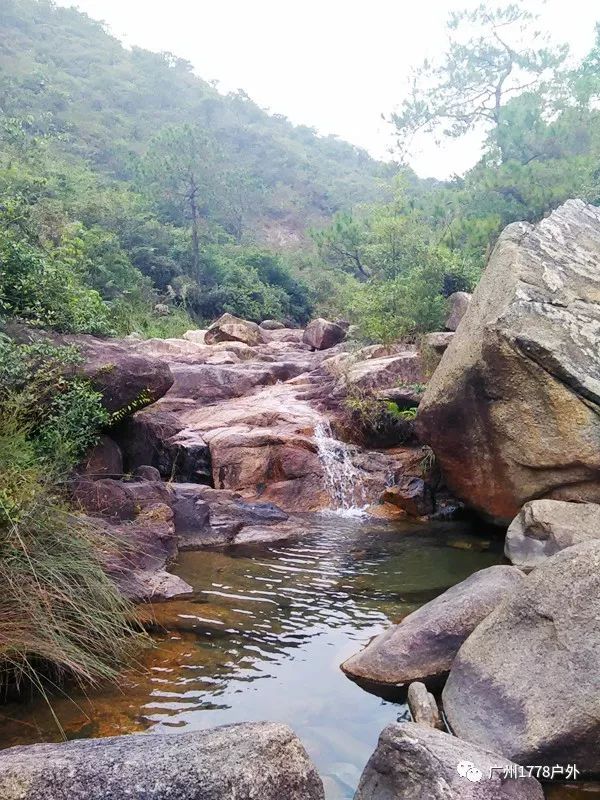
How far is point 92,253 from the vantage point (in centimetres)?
2081

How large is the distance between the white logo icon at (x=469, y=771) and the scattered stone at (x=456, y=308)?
10.5 metres

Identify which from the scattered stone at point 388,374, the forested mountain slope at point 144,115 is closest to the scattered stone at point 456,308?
the scattered stone at point 388,374

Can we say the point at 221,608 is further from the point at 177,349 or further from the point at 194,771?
the point at 177,349

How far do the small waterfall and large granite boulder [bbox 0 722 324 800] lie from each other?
20.3ft

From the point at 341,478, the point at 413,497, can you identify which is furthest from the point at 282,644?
the point at 341,478

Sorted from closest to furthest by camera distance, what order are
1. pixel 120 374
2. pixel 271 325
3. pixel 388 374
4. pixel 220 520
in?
pixel 120 374 < pixel 220 520 < pixel 388 374 < pixel 271 325

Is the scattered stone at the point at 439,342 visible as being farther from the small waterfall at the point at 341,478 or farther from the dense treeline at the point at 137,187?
the dense treeline at the point at 137,187

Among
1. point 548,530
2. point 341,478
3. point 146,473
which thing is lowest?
point 146,473

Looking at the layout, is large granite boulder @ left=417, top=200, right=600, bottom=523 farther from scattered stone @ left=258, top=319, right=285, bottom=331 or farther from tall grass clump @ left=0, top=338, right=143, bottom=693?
scattered stone @ left=258, top=319, right=285, bottom=331

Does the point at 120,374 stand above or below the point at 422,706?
above

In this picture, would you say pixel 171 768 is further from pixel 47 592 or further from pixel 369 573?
pixel 369 573

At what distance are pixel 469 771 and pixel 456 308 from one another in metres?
11.2

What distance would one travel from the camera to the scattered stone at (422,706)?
3289 mm

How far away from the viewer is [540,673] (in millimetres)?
3102
